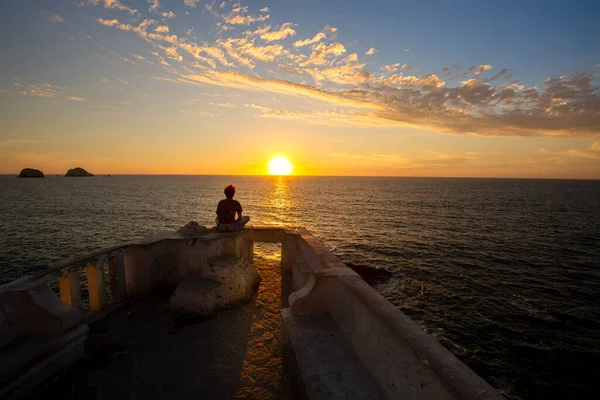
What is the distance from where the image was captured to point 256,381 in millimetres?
5039

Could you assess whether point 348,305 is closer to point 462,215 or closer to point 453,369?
point 453,369

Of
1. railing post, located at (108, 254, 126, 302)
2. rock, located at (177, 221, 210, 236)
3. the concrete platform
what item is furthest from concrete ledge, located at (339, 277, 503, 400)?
railing post, located at (108, 254, 126, 302)

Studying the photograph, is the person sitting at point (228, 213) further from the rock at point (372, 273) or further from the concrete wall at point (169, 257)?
the rock at point (372, 273)

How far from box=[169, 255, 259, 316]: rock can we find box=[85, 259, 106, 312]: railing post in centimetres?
166

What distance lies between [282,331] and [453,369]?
3.86 metres

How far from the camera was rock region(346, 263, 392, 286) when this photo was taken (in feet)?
67.9

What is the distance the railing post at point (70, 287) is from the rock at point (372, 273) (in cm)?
1736

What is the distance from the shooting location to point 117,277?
764 cm

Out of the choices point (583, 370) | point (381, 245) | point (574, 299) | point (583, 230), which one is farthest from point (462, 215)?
point (583, 370)

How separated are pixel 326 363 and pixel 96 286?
19.6ft

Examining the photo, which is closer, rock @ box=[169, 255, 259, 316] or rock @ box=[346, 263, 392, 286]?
rock @ box=[169, 255, 259, 316]

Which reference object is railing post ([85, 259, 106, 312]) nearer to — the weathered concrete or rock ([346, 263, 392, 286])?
the weathered concrete

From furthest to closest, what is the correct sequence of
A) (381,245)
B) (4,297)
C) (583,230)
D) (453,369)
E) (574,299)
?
(583,230) < (381,245) < (574,299) < (4,297) < (453,369)

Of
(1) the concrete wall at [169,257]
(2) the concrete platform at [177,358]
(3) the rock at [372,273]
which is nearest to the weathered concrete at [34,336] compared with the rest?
(2) the concrete platform at [177,358]
